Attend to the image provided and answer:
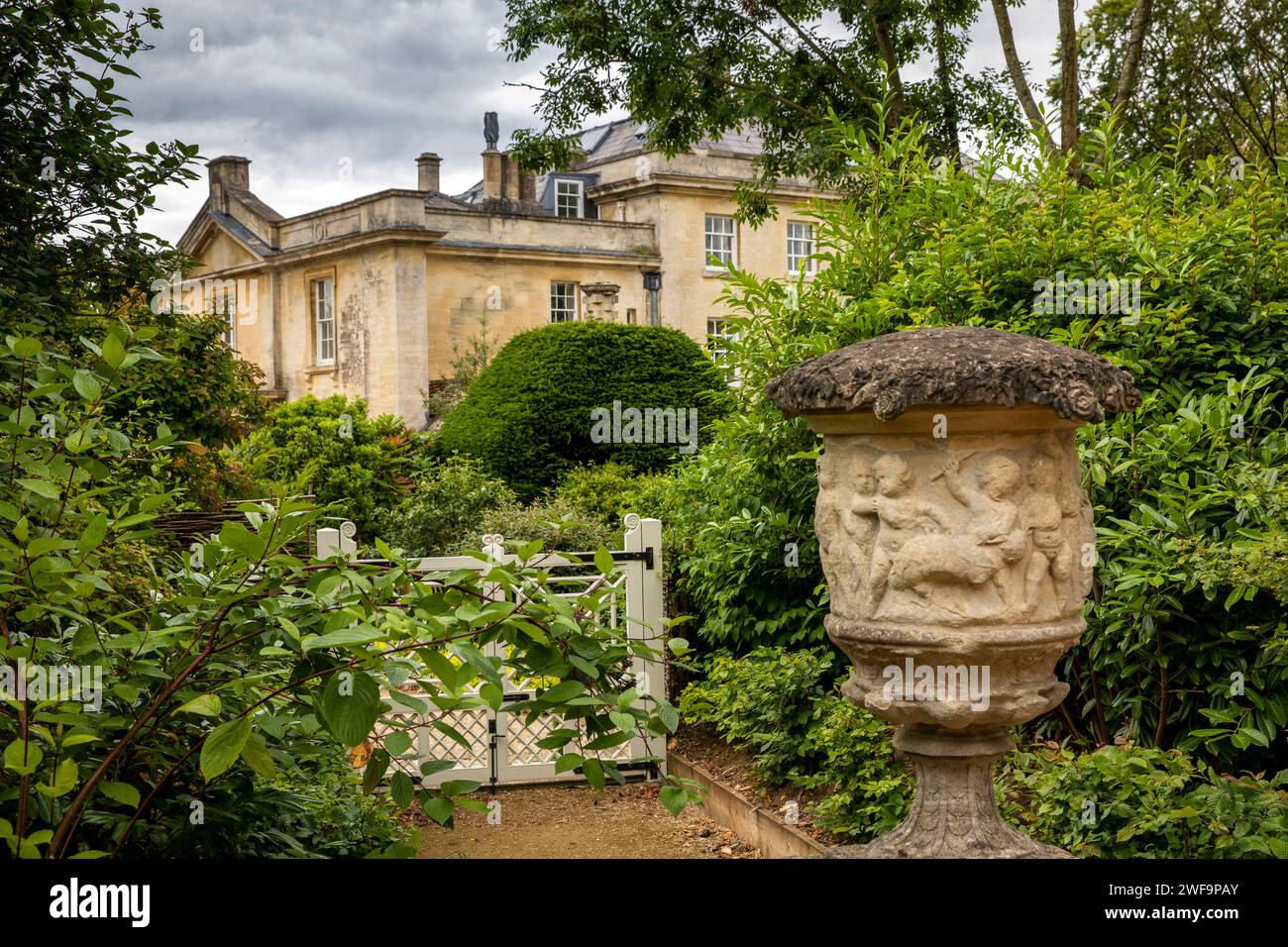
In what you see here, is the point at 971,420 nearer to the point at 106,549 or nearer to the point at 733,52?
the point at 106,549

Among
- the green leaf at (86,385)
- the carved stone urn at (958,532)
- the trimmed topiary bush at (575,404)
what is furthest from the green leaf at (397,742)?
the trimmed topiary bush at (575,404)

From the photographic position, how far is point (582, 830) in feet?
23.1

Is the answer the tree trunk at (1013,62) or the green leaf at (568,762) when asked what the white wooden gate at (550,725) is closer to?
the green leaf at (568,762)

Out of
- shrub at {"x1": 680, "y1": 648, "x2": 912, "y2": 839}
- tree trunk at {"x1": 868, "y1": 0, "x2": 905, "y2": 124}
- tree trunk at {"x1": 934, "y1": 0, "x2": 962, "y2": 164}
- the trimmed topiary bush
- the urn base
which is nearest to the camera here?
the urn base

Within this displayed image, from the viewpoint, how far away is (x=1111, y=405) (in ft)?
12.7

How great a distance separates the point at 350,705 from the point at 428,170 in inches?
1156

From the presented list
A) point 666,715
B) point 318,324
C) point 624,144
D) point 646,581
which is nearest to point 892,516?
point 666,715

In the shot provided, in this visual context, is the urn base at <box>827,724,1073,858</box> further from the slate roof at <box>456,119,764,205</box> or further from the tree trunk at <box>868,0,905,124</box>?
the slate roof at <box>456,119,764,205</box>

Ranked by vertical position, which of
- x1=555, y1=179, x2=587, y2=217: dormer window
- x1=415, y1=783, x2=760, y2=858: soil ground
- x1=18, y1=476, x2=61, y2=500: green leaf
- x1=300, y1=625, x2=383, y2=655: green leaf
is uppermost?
x1=555, y1=179, x2=587, y2=217: dormer window

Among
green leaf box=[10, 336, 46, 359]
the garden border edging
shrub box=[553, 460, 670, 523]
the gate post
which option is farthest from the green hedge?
shrub box=[553, 460, 670, 523]

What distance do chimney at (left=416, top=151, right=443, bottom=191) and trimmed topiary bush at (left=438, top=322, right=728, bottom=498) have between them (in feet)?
47.3

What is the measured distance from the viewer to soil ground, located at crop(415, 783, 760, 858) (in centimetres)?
661

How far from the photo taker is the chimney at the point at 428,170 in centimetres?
3017

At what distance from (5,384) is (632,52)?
1051 centimetres
